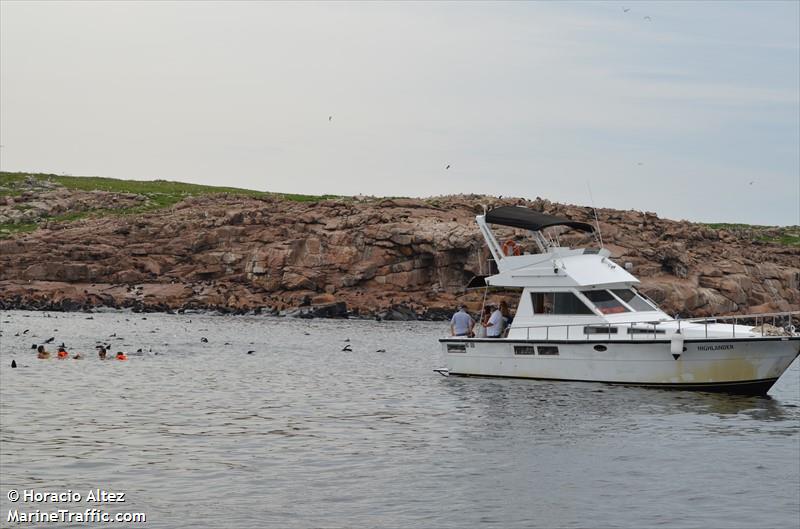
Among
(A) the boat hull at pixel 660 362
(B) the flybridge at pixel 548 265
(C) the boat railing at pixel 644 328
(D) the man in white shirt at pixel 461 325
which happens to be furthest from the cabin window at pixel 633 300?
(D) the man in white shirt at pixel 461 325

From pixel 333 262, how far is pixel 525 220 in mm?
53521

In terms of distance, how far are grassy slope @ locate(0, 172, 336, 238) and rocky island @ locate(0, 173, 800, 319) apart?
8.48 m

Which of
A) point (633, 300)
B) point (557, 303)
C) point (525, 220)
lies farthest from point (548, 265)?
point (633, 300)

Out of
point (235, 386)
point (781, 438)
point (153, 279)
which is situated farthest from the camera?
point (153, 279)

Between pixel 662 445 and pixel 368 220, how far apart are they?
6963 centimetres

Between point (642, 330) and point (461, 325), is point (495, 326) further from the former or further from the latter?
point (642, 330)

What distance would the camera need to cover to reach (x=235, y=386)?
32.8 metres

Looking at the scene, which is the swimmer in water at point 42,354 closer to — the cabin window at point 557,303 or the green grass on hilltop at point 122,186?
the cabin window at point 557,303

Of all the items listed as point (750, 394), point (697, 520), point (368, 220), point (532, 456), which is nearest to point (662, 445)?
point (532, 456)

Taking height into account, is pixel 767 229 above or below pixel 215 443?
above

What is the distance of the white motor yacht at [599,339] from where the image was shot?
2847 centimetres

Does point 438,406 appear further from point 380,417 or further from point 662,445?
point 662,445

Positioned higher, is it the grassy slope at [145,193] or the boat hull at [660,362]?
the grassy slope at [145,193]

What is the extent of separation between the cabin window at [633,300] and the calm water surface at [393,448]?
124 inches
